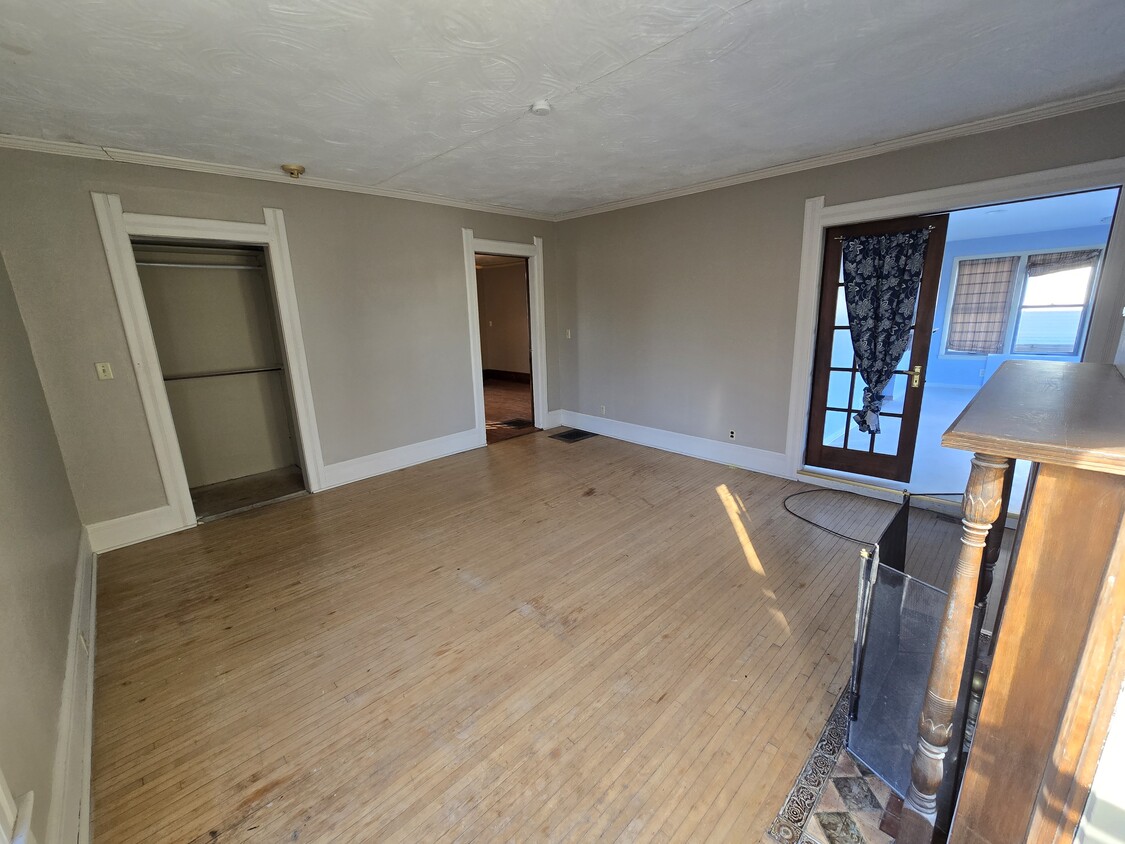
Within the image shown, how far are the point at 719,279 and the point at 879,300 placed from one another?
1310 mm

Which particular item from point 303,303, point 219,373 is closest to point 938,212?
point 303,303

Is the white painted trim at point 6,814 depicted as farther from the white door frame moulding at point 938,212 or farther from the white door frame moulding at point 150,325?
the white door frame moulding at point 938,212

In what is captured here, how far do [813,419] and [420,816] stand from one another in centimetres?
397

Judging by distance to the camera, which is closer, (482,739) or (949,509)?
(482,739)

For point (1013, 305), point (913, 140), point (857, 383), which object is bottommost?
point (857, 383)

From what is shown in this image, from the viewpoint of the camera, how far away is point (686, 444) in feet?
15.8

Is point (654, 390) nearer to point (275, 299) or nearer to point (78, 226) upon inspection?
point (275, 299)

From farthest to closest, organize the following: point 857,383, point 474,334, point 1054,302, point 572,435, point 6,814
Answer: point 1054,302, point 572,435, point 474,334, point 857,383, point 6,814

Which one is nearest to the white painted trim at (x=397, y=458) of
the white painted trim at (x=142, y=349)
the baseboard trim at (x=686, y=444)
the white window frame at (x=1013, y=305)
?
the white painted trim at (x=142, y=349)

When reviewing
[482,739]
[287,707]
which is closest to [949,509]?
[482,739]

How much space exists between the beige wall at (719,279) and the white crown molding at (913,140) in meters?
0.05

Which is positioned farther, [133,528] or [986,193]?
[133,528]

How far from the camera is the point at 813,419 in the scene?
3.99m

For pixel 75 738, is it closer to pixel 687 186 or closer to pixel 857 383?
pixel 857 383
